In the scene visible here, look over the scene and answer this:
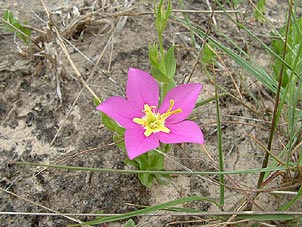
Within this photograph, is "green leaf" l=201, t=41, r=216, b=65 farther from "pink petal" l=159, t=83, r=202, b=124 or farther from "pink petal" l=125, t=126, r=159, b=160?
"pink petal" l=125, t=126, r=159, b=160

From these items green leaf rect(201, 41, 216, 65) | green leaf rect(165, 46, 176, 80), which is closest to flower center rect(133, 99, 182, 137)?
green leaf rect(165, 46, 176, 80)

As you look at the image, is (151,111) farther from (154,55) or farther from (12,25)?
(12,25)

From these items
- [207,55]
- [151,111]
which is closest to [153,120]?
[151,111]

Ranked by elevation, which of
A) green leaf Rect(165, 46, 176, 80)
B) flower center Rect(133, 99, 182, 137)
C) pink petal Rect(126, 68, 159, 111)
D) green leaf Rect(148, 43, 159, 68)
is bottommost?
flower center Rect(133, 99, 182, 137)

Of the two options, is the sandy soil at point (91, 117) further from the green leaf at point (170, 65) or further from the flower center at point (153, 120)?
the green leaf at point (170, 65)

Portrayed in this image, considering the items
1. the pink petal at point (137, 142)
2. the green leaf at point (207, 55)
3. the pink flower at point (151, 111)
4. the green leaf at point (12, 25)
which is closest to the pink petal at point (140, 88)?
the pink flower at point (151, 111)

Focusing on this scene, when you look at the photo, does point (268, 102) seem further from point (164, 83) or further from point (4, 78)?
point (4, 78)

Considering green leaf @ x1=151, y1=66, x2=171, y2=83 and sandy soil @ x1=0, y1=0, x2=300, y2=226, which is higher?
green leaf @ x1=151, y1=66, x2=171, y2=83
